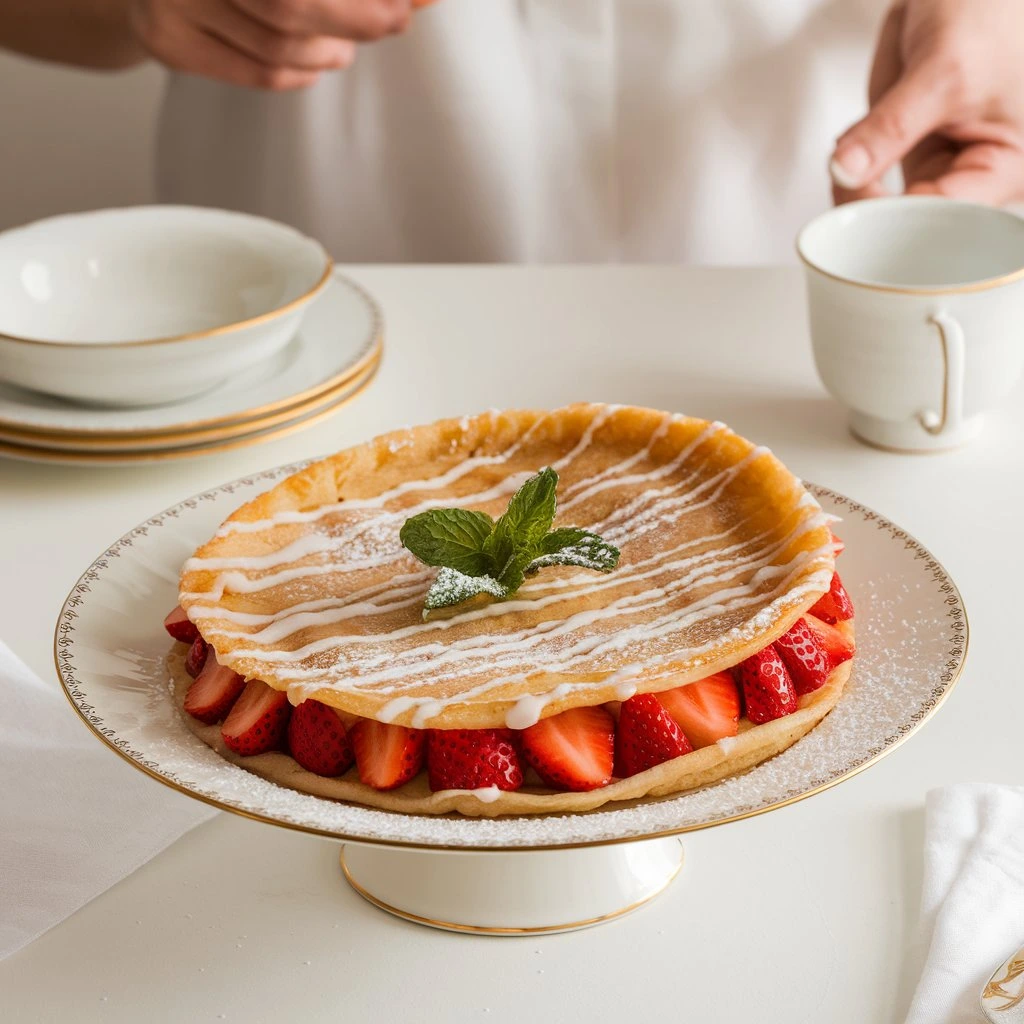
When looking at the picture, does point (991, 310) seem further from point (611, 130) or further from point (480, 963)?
point (611, 130)

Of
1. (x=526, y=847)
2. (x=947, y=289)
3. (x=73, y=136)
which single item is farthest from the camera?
(x=73, y=136)

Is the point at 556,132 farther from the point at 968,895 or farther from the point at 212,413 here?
the point at 968,895

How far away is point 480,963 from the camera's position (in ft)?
3.03

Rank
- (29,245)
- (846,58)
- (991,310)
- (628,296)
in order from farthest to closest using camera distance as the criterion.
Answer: (846,58), (628,296), (29,245), (991,310)

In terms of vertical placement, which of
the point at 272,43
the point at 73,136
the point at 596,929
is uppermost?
the point at 272,43

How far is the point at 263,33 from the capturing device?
6.20ft

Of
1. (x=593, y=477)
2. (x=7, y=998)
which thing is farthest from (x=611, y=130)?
(x=7, y=998)

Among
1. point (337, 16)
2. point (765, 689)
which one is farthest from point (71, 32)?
point (765, 689)

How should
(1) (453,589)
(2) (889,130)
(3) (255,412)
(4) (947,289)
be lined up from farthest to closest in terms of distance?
(2) (889,130) → (3) (255,412) → (4) (947,289) → (1) (453,589)

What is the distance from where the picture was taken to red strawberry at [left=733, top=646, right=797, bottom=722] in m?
0.92

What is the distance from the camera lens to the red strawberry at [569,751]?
0.86 meters

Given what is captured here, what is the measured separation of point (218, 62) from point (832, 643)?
135 centimetres

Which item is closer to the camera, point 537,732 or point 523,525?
point 537,732

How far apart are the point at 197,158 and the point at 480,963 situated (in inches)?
78.0
